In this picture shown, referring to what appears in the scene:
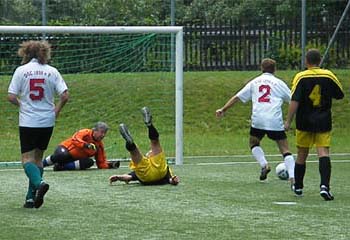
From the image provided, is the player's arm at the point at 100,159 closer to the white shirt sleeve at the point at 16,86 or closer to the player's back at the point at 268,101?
the player's back at the point at 268,101

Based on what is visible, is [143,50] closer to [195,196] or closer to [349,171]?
[349,171]

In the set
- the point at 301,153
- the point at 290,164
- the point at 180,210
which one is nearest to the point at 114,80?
the point at 290,164

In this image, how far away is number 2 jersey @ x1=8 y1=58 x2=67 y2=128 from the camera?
11.8 meters

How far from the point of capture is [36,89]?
11836mm

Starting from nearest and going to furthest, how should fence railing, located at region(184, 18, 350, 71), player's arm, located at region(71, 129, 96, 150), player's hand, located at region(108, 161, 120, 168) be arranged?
player's arm, located at region(71, 129, 96, 150)
player's hand, located at region(108, 161, 120, 168)
fence railing, located at region(184, 18, 350, 71)

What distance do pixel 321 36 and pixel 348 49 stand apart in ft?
2.87

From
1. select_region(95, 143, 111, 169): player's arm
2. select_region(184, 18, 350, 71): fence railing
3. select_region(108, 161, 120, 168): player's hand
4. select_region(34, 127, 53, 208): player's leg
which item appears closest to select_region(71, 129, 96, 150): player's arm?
select_region(95, 143, 111, 169): player's arm

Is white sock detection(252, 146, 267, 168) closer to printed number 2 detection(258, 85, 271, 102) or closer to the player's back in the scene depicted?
the player's back

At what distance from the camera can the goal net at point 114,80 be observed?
1980 centimetres

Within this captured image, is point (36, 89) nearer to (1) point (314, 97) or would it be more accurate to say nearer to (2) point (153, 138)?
(2) point (153, 138)

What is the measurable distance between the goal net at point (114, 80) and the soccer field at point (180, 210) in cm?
363

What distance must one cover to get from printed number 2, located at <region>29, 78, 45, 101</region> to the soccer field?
3.84ft

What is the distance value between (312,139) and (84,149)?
518cm

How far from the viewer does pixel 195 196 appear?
13.1 metres
